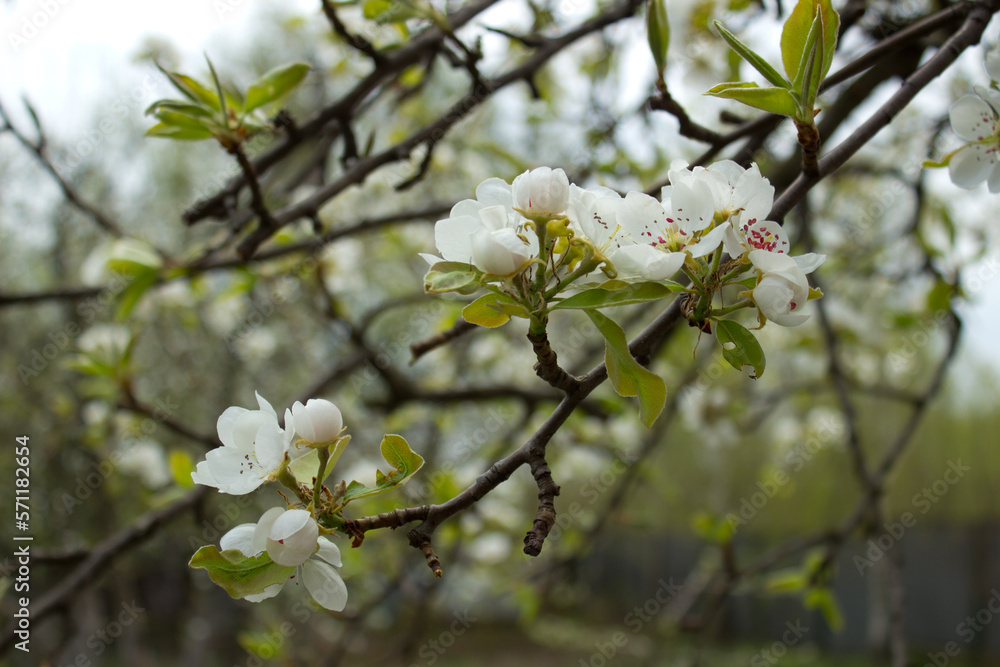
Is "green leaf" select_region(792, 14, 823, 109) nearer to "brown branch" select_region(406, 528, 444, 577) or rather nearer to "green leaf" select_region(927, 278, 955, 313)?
"brown branch" select_region(406, 528, 444, 577)

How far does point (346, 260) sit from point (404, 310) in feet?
6.30

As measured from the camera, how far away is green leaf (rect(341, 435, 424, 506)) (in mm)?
479

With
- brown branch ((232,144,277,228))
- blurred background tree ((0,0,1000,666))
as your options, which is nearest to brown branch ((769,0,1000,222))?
blurred background tree ((0,0,1000,666))

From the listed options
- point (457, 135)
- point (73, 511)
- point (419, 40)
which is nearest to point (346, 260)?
point (457, 135)

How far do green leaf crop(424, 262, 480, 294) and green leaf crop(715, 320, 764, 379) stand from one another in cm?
18

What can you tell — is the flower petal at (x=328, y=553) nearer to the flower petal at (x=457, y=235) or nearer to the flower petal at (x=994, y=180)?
the flower petal at (x=457, y=235)

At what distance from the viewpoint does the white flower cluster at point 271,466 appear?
46 centimetres

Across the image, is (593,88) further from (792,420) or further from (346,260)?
(792,420)

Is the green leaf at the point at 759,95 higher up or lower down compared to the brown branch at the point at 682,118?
higher up

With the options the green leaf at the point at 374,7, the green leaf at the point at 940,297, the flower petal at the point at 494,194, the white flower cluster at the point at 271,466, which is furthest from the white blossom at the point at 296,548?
the green leaf at the point at 940,297

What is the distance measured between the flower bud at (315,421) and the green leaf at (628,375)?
191 millimetres

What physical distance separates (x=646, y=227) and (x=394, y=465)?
25 centimetres

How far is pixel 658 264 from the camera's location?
423 millimetres

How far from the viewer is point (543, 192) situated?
0.44 meters
